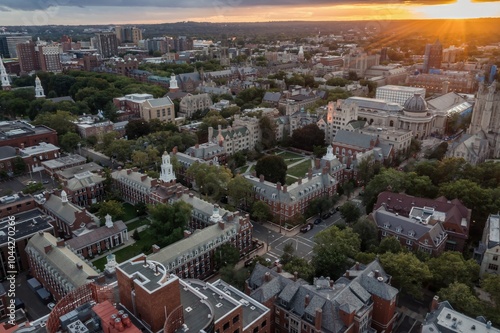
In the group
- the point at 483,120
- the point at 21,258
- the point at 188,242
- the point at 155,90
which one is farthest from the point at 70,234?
the point at 155,90

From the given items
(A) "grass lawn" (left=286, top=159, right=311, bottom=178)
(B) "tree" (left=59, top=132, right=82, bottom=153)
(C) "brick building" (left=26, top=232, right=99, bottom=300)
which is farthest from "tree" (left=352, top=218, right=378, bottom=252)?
(B) "tree" (left=59, top=132, right=82, bottom=153)

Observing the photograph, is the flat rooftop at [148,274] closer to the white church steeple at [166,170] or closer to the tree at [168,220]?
the tree at [168,220]

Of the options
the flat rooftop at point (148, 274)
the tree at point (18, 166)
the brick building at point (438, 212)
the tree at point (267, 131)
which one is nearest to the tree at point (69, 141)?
the tree at point (18, 166)

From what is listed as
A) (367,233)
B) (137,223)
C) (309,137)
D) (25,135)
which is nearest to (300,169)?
(309,137)

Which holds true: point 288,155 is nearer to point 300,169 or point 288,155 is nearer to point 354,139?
point 300,169

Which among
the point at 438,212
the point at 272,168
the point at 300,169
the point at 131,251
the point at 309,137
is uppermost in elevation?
the point at 438,212

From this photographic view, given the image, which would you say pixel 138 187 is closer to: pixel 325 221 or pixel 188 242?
pixel 188 242

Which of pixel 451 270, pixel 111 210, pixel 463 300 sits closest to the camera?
pixel 463 300
